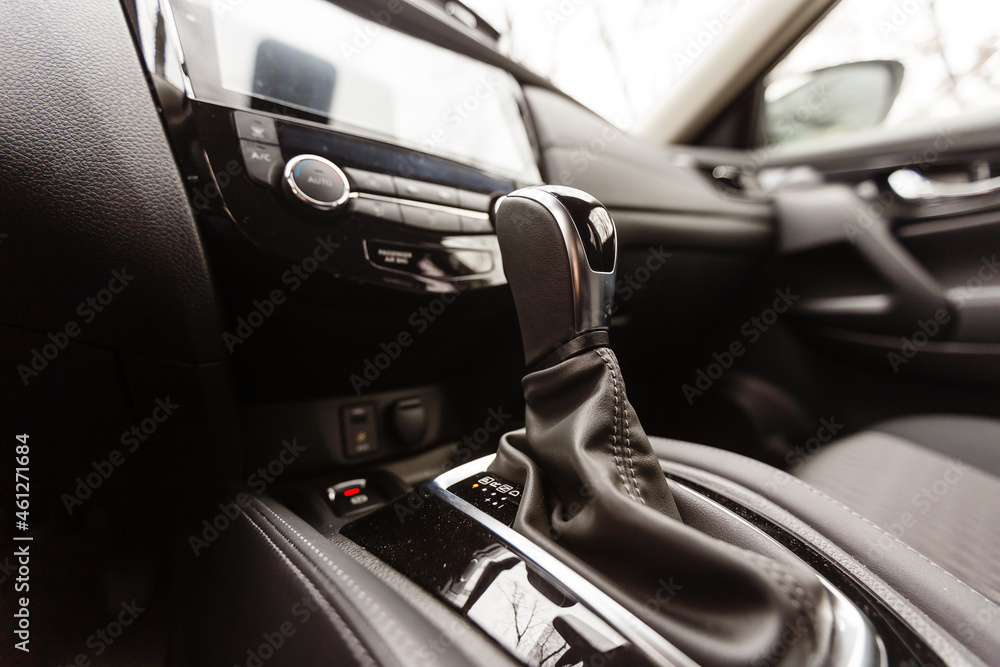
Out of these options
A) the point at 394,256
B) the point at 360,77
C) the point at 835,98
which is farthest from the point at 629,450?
the point at 835,98

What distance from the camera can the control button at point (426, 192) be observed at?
0.67 metres

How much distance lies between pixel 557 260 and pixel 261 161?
37cm

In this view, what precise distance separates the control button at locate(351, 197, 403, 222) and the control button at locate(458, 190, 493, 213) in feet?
0.37

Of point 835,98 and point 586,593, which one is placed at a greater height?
point 835,98

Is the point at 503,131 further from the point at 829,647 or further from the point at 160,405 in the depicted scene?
the point at 829,647

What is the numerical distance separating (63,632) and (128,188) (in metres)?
0.55

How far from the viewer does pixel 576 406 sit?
411 millimetres

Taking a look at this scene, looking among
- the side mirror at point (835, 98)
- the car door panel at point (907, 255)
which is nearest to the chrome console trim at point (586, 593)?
the car door panel at point (907, 255)

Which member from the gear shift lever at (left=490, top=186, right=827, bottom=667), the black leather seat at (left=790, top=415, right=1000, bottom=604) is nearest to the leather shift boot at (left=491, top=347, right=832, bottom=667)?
the gear shift lever at (left=490, top=186, right=827, bottom=667)

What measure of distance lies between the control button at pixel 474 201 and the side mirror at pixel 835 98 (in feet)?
5.05

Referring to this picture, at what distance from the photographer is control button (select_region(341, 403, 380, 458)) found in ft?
2.80

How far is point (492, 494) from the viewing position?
1.40 feet

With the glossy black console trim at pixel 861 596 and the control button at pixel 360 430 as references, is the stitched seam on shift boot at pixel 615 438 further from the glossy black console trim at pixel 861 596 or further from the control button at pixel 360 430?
the control button at pixel 360 430

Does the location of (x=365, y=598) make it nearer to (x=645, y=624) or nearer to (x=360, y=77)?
(x=645, y=624)
